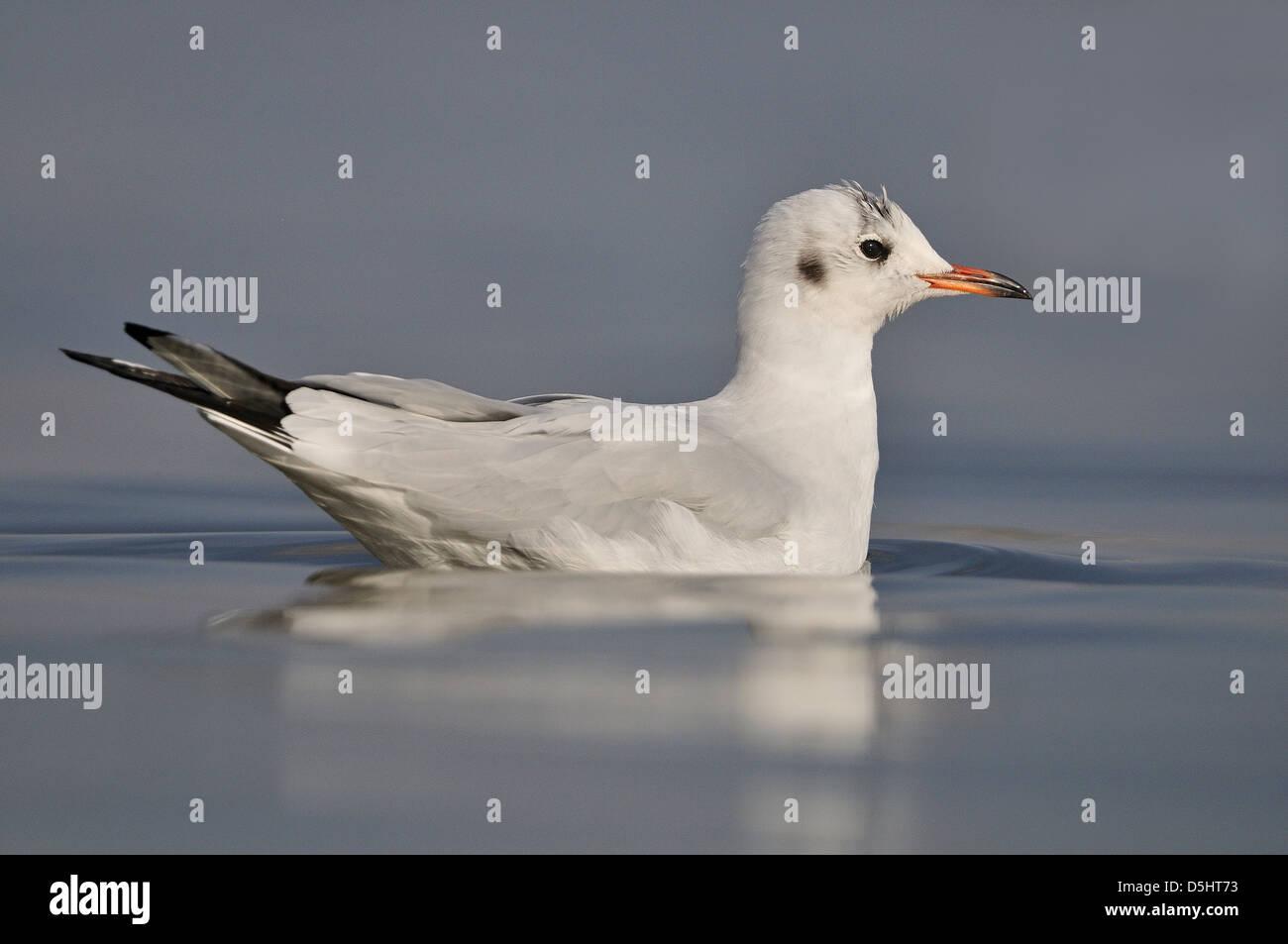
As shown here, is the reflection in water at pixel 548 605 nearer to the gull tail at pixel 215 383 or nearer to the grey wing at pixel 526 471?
the grey wing at pixel 526 471

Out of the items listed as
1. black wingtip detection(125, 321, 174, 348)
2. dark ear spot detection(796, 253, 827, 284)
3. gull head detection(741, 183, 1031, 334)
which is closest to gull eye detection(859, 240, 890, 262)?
gull head detection(741, 183, 1031, 334)

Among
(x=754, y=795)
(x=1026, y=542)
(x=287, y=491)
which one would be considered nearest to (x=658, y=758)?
(x=754, y=795)

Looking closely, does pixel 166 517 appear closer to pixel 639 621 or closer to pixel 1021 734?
pixel 639 621

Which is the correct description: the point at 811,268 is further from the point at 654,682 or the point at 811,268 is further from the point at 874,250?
the point at 654,682

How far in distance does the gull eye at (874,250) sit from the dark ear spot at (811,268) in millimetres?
210

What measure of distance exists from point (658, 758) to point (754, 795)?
41 cm

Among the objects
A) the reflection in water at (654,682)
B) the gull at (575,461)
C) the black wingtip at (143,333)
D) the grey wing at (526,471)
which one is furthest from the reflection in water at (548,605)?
the black wingtip at (143,333)

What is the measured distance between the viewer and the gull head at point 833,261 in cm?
920

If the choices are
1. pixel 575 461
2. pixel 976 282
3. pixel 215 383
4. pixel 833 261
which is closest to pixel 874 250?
pixel 833 261

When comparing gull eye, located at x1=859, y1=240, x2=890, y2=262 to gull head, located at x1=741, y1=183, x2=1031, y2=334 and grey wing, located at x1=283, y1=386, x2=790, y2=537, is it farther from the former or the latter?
grey wing, located at x1=283, y1=386, x2=790, y2=537

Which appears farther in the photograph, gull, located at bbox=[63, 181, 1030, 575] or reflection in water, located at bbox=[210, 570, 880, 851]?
gull, located at bbox=[63, 181, 1030, 575]

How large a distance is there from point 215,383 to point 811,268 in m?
2.85

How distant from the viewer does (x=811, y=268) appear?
30.2ft

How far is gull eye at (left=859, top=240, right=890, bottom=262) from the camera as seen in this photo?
9.25m
